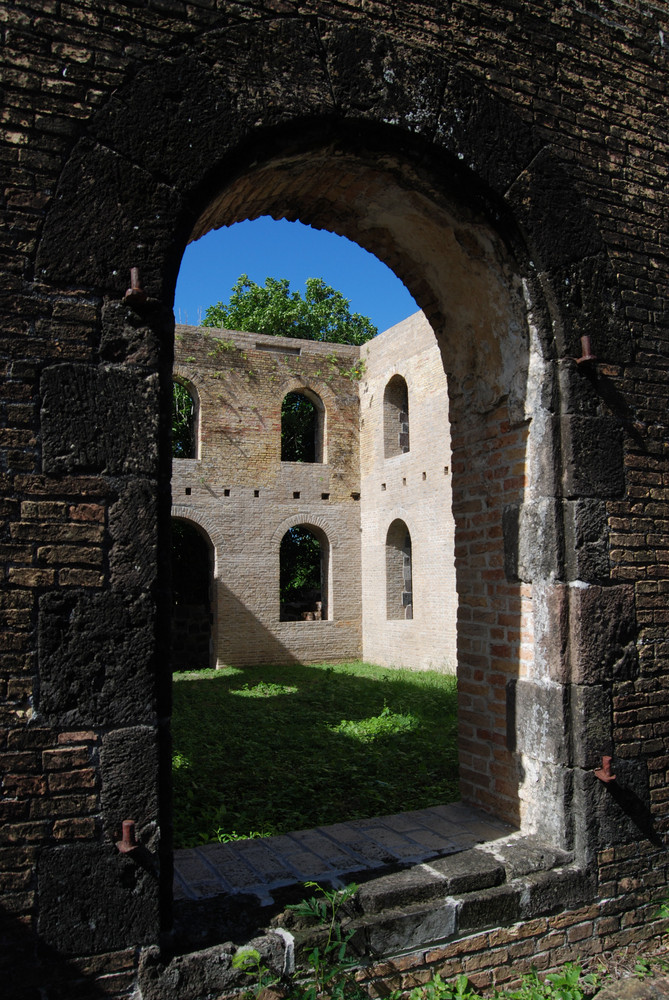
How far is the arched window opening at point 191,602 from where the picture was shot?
16.3 metres

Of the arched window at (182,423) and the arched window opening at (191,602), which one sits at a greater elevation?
the arched window at (182,423)

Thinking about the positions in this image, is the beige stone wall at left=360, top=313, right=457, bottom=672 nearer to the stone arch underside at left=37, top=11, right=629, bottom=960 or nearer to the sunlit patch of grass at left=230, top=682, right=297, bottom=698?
the sunlit patch of grass at left=230, top=682, right=297, bottom=698

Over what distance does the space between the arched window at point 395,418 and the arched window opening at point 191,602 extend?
174 inches

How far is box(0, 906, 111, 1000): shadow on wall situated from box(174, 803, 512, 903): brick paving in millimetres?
542

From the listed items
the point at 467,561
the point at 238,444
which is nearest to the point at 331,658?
the point at 238,444

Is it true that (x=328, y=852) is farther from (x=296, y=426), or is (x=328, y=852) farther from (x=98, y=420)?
(x=296, y=426)

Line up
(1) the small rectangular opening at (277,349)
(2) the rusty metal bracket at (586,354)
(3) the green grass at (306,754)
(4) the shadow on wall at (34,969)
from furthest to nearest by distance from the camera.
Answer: (1) the small rectangular opening at (277,349) < (3) the green grass at (306,754) < (2) the rusty metal bracket at (586,354) < (4) the shadow on wall at (34,969)

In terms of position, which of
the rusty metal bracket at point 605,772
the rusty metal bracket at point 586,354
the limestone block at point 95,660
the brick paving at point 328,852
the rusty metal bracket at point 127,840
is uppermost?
the rusty metal bracket at point 586,354

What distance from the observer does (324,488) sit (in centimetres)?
1606

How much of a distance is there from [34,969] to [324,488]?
13.8 meters

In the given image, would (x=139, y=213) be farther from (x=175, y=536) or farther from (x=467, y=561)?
(x=175, y=536)

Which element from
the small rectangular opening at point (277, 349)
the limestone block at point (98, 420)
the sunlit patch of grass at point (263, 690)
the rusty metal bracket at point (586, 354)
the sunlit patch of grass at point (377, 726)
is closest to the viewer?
the limestone block at point (98, 420)

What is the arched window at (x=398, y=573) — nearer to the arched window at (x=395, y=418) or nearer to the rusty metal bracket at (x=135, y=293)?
the arched window at (x=395, y=418)

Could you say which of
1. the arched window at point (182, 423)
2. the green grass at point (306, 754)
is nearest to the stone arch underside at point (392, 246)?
the green grass at point (306, 754)
